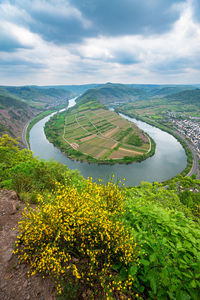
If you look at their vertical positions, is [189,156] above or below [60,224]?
below

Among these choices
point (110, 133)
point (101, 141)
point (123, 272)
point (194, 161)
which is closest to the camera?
point (123, 272)

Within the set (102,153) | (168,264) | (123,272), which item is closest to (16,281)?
(123,272)

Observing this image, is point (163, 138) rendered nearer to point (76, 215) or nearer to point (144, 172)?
point (144, 172)

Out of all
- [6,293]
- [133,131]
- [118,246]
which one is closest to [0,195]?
[6,293]

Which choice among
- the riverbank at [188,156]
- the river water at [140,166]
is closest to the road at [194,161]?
the riverbank at [188,156]

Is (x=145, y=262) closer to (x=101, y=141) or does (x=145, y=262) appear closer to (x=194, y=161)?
(x=194, y=161)

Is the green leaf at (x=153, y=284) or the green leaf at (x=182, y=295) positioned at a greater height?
the green leaf at (x=182, y=295)

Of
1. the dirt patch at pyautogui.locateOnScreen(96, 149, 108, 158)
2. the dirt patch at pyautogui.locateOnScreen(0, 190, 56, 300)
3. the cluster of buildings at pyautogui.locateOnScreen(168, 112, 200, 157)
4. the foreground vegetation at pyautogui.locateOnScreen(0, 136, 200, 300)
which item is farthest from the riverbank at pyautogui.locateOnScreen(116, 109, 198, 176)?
the dirt patch at pyautogui.locateOnScreen(0, 190, 56, 300)

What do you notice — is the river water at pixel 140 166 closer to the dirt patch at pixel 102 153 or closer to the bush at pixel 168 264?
the dirt patch at pixel 102 153
